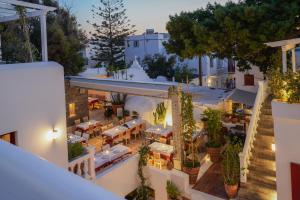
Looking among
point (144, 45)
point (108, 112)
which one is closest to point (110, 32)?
point (144, 45)

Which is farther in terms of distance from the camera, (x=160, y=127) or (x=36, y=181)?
(x=160, y=127)

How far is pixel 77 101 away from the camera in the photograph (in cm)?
1947

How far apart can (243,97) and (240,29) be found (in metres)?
4.05

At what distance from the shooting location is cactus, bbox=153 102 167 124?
17.4m

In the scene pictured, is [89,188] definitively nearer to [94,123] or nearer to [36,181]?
[36,181]

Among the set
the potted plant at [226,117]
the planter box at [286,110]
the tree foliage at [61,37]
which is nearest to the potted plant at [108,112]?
the tree foliage at [61,37]

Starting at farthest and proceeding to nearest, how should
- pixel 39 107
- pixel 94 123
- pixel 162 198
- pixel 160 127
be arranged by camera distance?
pixel 94 123 → pixel 160 127 → pixel 162 198 → pixel 39 107

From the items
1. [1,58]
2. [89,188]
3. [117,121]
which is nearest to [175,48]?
[117,121]

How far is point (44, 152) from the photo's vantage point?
7.67 m

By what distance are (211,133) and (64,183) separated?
1269cm

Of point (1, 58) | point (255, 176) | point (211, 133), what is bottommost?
point (255, 176)

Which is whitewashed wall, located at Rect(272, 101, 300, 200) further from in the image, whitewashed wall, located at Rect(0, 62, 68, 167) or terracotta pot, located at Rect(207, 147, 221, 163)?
whitewashed wall, located at Rect(0, 62, 68, 167)

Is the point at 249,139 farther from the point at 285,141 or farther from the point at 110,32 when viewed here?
the point at 110,32

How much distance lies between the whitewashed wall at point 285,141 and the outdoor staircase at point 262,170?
916 millimetres
